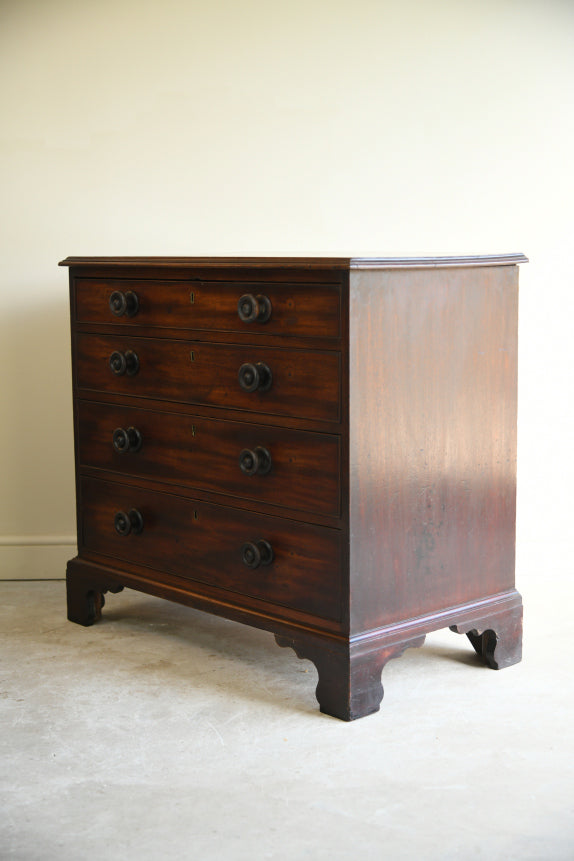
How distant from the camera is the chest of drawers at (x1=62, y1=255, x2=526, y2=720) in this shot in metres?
2.56

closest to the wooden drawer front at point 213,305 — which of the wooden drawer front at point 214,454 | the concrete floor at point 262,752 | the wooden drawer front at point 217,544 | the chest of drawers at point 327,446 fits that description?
the chest of drawers at point 327,446

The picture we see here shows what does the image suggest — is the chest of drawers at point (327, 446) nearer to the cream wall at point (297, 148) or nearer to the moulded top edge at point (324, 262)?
the moulded top edge at point (324, 262)

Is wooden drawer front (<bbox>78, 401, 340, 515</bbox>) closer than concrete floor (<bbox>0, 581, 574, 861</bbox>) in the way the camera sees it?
No

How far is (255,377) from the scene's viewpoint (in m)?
2.66

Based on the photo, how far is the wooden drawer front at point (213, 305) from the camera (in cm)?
253

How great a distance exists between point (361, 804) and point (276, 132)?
7.33 ft

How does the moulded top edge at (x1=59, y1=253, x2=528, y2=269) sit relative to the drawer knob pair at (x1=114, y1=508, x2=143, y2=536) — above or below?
above

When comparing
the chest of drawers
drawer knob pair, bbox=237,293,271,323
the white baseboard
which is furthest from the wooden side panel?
the white baseboard

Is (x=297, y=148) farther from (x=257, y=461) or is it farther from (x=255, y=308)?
(x=257, y=461)

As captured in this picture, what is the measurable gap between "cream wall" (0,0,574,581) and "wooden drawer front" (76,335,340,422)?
0.67 meters

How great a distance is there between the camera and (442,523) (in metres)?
2.76

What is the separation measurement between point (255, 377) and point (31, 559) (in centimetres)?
156

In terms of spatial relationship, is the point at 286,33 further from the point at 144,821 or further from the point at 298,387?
the point at 144,821

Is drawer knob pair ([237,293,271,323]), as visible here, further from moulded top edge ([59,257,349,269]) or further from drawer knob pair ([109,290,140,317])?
drawer knob pair ([109,290,140,317])
